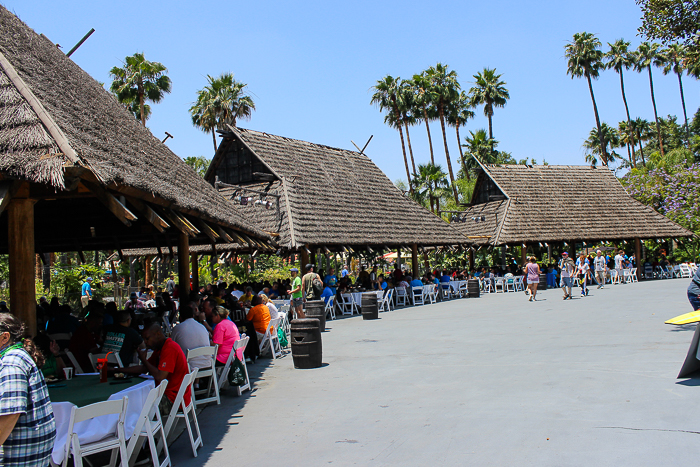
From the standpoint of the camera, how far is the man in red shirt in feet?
19.0

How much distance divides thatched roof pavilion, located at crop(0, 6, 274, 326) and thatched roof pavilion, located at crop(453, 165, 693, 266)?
69.2 ft

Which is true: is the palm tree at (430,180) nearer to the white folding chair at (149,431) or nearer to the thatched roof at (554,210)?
the thatched roof at (554,210)

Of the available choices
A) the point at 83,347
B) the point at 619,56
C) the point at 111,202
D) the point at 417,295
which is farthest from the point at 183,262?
the point at 619,56

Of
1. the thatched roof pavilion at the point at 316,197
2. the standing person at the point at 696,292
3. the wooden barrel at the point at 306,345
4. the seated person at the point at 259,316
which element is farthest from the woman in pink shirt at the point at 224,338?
the thatched roof pavilion at the point at 316,197

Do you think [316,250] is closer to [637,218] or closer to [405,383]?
[405,383]

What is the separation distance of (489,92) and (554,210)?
22428mm

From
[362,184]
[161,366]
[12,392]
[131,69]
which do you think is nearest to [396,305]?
[362,184]

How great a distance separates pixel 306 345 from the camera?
31.1 feet

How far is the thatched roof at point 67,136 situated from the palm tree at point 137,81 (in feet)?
75.8

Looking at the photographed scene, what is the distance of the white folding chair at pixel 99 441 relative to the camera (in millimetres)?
3993

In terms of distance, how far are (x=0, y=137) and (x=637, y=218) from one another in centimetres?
3368

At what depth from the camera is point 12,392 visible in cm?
303

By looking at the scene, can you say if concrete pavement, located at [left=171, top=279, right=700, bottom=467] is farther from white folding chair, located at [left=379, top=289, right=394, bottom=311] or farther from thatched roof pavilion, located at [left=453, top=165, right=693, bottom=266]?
thatched roof pavilion, located at [left=453, top=165, right=693, bottom=266]

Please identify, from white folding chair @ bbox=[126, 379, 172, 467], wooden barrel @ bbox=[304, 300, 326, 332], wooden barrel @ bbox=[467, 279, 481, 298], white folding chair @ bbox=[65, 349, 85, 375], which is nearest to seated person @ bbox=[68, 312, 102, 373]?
white folding chair @ bbox=[65, 349, 85, 375]
